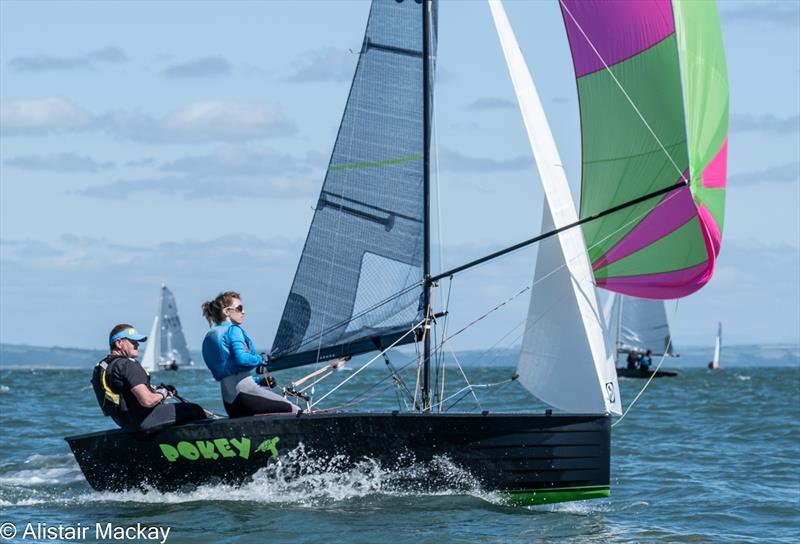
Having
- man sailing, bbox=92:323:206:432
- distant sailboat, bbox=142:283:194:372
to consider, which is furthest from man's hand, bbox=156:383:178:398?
distant sailboat, bbox=142:283:194:372

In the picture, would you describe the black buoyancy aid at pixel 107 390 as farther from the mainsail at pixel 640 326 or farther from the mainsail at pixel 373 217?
the mainsail at pixel 640 326

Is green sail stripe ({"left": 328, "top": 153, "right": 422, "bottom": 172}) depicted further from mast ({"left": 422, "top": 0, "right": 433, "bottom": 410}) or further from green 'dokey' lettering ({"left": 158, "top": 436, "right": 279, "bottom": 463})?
green 'dokey' lettering ({"left": 158, "top": 436, "right": 279, "bottom": 463})

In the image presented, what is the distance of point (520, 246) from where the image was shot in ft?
37.7

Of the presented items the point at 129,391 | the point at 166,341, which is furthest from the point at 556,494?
the point at 166,341

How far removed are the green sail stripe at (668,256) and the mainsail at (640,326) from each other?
45048mm

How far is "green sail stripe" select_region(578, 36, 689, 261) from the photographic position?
11.5m

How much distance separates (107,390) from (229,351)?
1.04m

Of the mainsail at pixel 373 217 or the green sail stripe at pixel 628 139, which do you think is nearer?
the green sail stripe at pixel 628 139

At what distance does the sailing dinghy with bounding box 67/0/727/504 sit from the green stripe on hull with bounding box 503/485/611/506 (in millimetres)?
18

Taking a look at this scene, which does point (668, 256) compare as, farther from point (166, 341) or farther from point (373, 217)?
point (166, 341)

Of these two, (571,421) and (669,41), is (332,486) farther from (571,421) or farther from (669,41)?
(669,41)

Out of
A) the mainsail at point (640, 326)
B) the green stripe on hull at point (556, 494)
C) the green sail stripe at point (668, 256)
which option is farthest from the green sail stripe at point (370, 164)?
the mainsail at point (640, 326)

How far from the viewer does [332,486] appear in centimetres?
1098

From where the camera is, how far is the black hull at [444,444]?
10.8 metres
